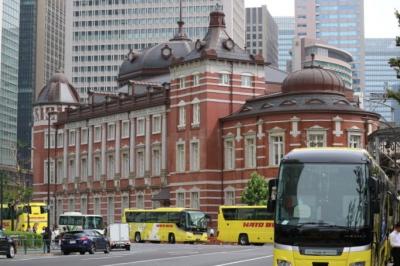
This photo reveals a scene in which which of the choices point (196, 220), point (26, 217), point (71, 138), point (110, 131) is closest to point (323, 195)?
point (196, 220)

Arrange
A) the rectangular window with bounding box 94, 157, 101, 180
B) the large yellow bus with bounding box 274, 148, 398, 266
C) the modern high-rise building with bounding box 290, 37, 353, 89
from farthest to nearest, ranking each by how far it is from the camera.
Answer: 1. the modern high-rise building with bounding box 290, 37, 353, 89
2. the rectangular window with bounding box 94, 157, 101, 180
3. the large yellow bus with bounding box 274, 148, 398, 266

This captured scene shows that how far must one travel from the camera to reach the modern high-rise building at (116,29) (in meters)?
166

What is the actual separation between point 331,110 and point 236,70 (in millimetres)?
10704

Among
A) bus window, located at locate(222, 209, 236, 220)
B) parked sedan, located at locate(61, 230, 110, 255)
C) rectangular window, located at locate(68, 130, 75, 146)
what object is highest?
rectangular window, located at locate(68, 130, 75, 146)

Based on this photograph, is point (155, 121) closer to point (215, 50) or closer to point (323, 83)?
point (215, 50)

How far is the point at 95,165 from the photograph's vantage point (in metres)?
93.8

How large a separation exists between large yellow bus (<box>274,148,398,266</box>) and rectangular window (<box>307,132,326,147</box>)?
50.4 meters

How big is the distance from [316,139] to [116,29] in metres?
103

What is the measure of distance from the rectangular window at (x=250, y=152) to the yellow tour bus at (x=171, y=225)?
31.8 feet

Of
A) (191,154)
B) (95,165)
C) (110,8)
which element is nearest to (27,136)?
(110,8)

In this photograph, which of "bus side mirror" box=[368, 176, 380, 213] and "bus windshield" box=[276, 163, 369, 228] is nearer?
"bus windshield" box=[276, 163, 369, 228]

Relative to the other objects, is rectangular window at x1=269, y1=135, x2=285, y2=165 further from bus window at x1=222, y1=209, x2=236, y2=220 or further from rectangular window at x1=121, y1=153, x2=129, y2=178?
rectangular window at x1=121, y1=153, x2=129, y2=178

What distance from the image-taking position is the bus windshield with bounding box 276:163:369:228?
2092 centimetres

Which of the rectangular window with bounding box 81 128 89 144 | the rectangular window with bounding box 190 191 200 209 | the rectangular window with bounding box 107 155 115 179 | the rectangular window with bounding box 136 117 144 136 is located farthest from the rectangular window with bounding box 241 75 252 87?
the rectangular window with bounding box 81 128 89 144
